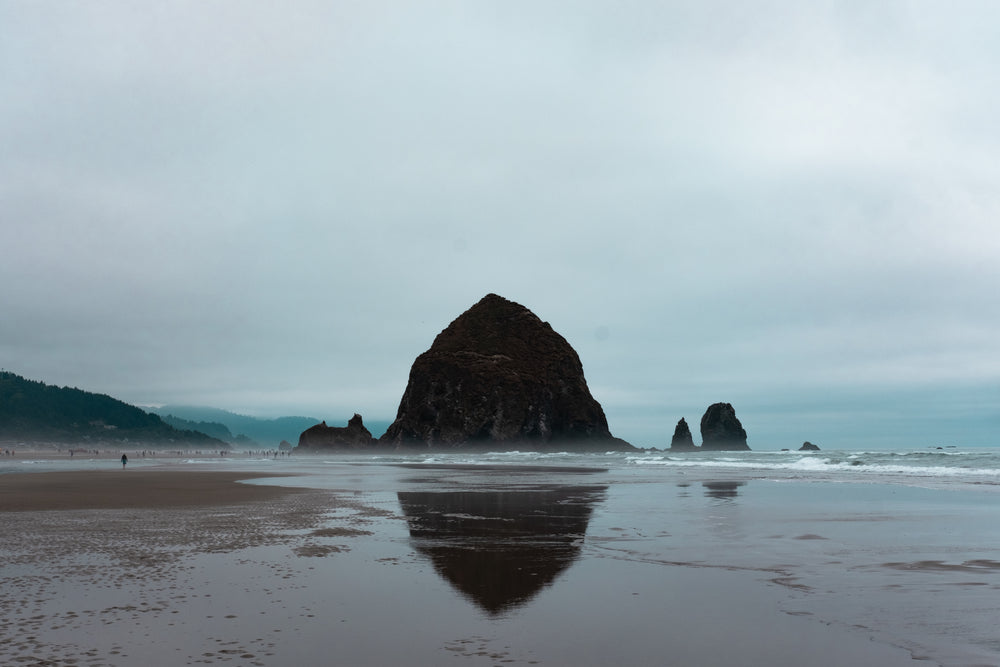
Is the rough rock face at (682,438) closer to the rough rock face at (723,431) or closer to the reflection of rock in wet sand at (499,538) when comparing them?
the rough rock face at (723,431)

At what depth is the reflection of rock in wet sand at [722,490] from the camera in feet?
A: 76.4

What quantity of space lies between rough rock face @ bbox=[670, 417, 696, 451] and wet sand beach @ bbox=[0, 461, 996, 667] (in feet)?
397

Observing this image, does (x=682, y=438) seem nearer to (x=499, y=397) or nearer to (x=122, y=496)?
(x=499, y=397)

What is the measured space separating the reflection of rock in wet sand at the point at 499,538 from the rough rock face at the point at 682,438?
116313 mm

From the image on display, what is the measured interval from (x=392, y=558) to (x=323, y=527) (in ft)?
15.0

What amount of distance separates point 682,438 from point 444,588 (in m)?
134

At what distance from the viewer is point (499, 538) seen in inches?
513

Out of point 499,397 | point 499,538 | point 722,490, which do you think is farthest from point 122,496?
point 499,397

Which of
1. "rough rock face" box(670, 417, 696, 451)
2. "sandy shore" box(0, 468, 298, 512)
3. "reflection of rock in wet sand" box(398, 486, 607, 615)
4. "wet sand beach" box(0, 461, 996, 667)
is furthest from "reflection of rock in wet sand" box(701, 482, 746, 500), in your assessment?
"rough rock face" box(670, 417, 696, 451)

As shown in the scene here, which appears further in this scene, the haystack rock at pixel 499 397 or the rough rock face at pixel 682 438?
the rough rock face at pixel 682 438

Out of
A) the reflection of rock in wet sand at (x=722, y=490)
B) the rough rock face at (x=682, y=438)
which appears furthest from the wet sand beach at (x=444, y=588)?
Answer: the rough rock face at (x=682, y=438)

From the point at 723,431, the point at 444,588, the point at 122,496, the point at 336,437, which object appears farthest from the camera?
the point at 336,437

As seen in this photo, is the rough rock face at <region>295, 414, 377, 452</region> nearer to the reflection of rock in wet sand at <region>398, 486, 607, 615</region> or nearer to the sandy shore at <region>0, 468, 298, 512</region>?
the sandy shore at <region>0, 468, 298, 512</region>

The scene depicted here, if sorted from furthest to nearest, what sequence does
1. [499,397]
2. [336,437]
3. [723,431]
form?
[336,437], [723,431], [499,397]
